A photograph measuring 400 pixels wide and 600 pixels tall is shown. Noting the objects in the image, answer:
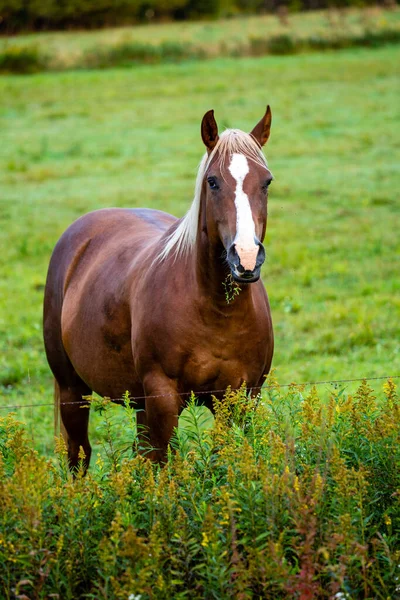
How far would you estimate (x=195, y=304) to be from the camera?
474 cm

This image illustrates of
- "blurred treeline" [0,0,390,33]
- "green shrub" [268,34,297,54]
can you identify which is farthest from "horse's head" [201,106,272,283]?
"blurred treeline" [0,0,390,33]

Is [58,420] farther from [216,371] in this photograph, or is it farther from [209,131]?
[209,131]

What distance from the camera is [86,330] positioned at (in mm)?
5625

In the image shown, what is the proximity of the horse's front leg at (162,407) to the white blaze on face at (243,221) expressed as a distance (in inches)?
36.1

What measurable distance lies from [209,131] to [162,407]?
55.6 inches

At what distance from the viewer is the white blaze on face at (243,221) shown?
416cm

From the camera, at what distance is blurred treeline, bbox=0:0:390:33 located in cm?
3947

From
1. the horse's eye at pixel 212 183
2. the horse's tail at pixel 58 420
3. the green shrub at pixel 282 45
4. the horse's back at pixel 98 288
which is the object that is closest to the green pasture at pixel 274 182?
the horse's tail at pixel 58 420

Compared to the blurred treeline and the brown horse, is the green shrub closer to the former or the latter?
the blurred treeline

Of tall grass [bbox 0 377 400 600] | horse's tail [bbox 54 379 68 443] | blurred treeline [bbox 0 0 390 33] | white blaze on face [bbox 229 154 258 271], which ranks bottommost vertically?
horse's tail [bbox 54 379 68 443]

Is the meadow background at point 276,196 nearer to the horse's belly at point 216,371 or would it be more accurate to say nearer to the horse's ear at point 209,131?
the horse's belly at point 216,371

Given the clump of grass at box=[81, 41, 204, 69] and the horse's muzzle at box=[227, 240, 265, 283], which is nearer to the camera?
the horse's muzzle at box=[227, 240, 265, 283]

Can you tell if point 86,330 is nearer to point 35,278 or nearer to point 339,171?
point 35,278

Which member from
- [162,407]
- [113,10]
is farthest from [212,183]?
[113,10]
